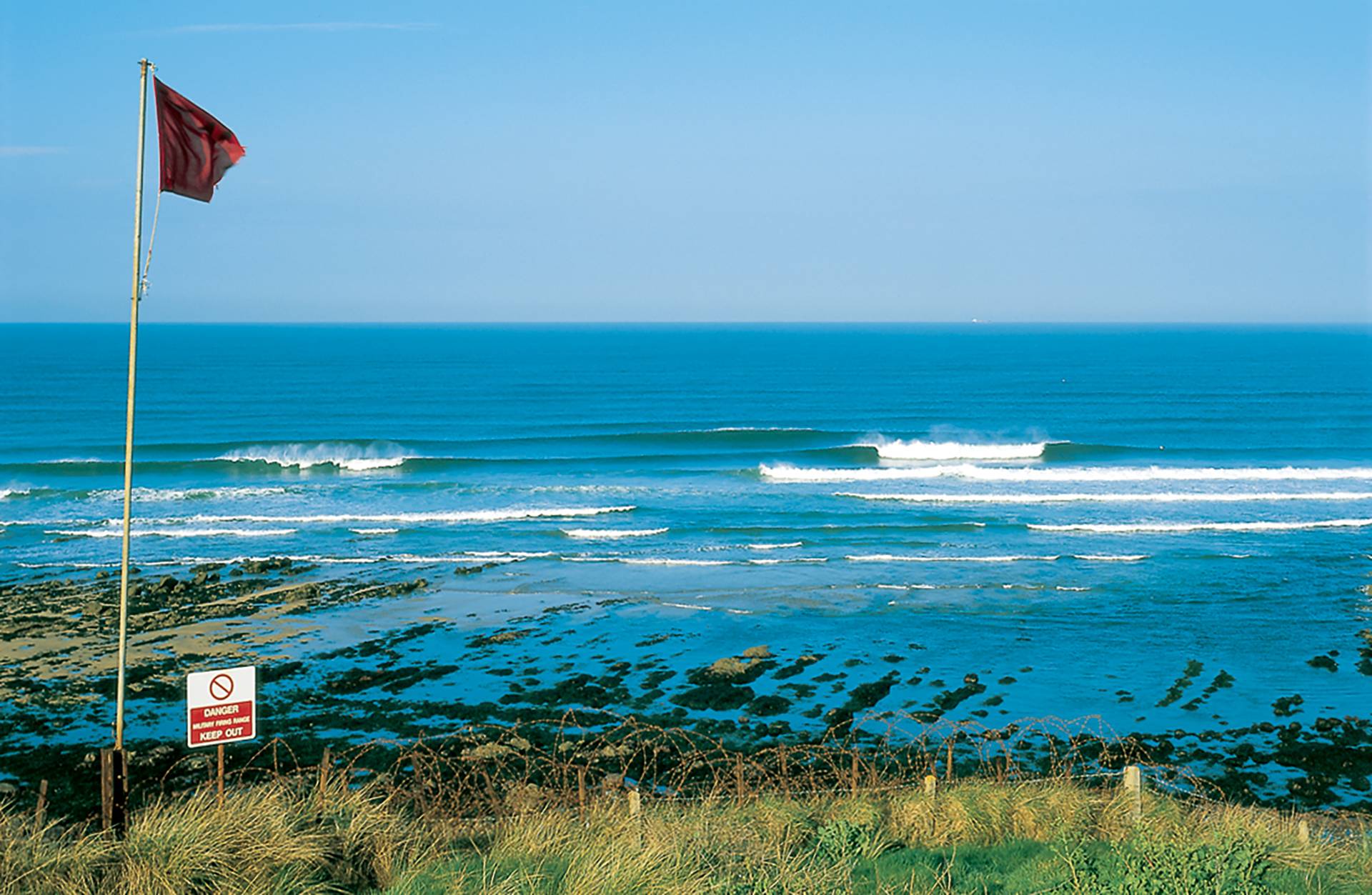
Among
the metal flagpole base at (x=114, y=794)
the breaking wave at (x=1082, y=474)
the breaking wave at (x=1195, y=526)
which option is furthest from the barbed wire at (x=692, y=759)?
the breaking wave at (x=1082, y=474)

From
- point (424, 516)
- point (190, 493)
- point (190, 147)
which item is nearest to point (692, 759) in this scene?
point (190, 147)

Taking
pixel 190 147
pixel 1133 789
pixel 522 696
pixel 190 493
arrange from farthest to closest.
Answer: pixel 190 493
pixel 522 696
pixel 1133 789
pixel 190 147

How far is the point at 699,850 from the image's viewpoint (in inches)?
318

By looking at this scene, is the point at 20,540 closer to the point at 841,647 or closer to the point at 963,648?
the point at 841,647

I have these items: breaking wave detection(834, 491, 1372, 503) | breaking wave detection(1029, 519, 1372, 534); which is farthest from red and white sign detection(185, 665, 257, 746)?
breaking wave detection(834, 491, 1372, 503)

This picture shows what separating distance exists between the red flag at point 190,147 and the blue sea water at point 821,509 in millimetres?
13341

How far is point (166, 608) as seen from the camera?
23281 millimetres

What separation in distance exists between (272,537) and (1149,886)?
91.3ft

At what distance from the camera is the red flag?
8.83 metres

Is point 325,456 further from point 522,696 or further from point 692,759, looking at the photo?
point 692,759

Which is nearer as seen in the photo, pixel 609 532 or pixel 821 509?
pixel 609 532

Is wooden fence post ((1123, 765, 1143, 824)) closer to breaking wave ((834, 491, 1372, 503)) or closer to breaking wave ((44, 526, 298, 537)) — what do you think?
breaking wave ((44, 526, 298, 537))

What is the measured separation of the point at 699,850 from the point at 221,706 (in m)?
3.62

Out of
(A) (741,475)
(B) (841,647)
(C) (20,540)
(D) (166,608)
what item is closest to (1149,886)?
(B) (841,647)
